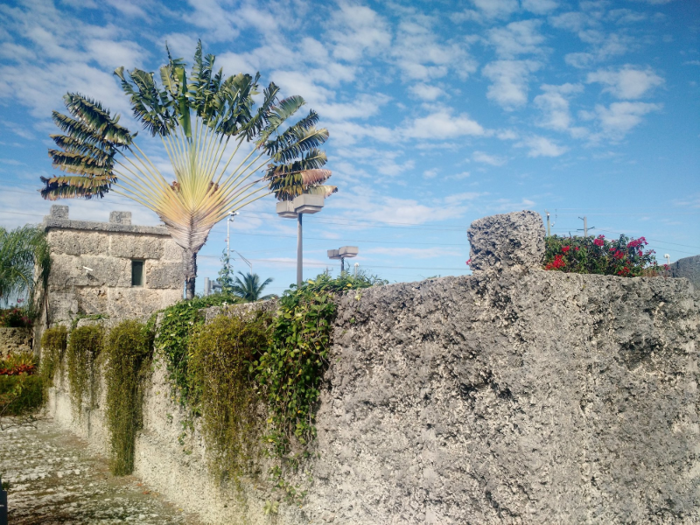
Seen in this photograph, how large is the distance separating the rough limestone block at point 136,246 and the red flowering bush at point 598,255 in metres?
→ 9.67

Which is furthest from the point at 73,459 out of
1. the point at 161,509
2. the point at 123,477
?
the point at 161,509

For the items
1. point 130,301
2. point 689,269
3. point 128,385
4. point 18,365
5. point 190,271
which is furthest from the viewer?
point 190,271

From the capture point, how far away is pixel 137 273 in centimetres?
1346

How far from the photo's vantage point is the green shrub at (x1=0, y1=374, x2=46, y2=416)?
1205 centimetres

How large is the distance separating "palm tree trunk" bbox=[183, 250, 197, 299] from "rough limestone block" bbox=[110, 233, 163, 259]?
0.82m

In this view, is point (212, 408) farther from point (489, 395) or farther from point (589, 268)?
point (589, 268)

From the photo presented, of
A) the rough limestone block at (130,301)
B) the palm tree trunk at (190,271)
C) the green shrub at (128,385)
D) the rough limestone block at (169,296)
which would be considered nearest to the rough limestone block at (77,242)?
the rough limestone block at (130,301)

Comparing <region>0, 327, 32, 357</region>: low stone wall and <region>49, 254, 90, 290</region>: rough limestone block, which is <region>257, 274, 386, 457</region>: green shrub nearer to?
<region>49, 254, 90, 290</region>: rough limestone block

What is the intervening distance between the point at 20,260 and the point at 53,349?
9.99 feet

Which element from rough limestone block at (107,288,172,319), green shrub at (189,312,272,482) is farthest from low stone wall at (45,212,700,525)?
rough limestone block at (107,288,172,319)

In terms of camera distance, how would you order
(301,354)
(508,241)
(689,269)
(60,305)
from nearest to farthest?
1. (508,241)
2. (689,269)
3. (301,354)
4. (60,305)

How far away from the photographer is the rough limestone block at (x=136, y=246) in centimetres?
1307

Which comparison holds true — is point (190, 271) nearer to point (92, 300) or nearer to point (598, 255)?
point (92, 300)

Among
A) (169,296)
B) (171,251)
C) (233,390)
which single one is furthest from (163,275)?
(233,390)
